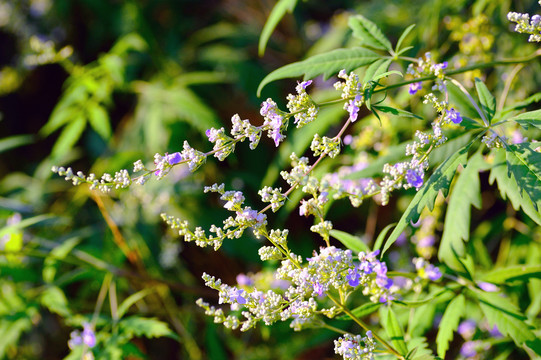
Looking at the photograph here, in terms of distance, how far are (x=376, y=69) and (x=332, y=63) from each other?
4.9 inches

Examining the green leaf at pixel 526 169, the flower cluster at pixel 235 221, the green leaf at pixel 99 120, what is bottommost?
the green leaf at pixel 526 169

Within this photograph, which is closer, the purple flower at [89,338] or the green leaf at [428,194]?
the green leaf at [428,194]

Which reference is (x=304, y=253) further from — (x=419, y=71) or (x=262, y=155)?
(x=419, y=71)

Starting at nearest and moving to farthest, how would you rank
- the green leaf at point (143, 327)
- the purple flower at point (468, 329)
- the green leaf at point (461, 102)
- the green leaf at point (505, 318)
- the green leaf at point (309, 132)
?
the green leaf at point (505, 318) → the green leaf at point (461, 102) → the green leaf at point (143, 327) → the purple flower at point (468, 329) → the green leaf at point (309, 132)

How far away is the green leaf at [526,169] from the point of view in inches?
45.8

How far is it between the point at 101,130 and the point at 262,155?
1.15 m

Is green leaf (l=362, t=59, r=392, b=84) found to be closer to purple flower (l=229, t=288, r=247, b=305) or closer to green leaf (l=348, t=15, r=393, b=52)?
green leaf (l=348, t=15, r=393, b=52)

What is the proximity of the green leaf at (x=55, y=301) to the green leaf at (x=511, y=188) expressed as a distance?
1671mm

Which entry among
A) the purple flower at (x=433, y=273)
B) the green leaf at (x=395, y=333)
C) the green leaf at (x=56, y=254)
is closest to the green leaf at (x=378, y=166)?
the purple flower at (x=433, y=273)

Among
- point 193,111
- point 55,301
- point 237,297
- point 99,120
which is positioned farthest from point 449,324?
point 99,120

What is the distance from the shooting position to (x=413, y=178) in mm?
1167

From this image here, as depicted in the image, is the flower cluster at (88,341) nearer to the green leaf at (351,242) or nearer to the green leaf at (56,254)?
the green leaf at (56,254)

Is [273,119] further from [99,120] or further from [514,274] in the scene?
[99,120]

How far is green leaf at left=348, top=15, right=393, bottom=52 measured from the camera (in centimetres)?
143
